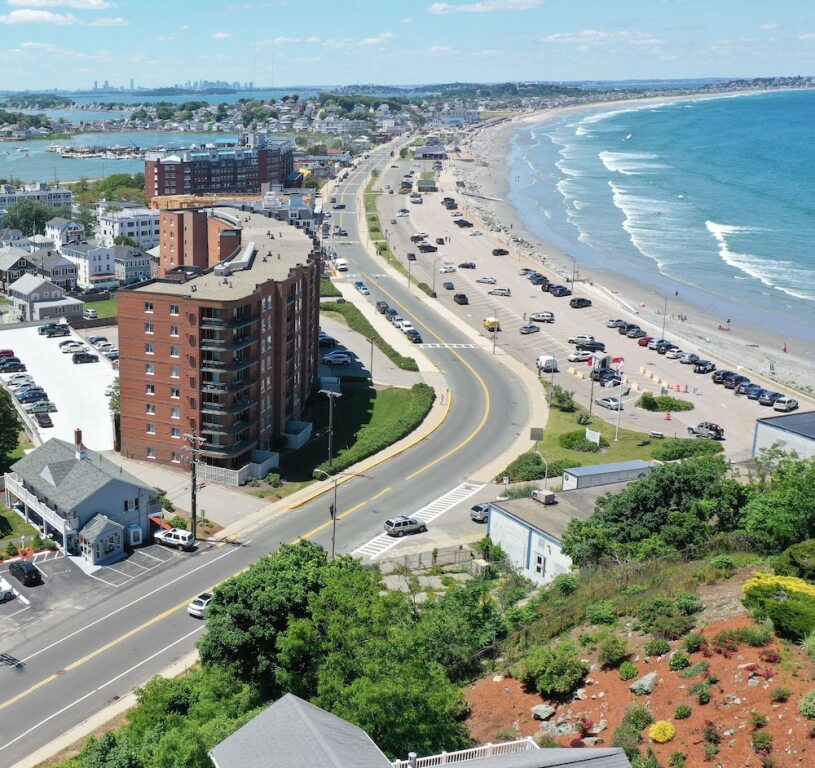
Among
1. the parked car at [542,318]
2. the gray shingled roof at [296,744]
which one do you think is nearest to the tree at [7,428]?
the gray shingled roof at [296,744]

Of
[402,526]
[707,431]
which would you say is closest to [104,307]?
[402,526]

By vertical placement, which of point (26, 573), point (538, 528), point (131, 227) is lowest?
point (26, 573)

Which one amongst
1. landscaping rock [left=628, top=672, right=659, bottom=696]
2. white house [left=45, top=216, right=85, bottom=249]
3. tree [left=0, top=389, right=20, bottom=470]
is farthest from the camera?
white house [left=45, top=216, right=85, bottom=249]

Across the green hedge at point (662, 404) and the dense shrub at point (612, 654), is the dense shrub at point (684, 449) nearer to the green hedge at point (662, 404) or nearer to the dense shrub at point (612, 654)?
the green hedge at point (662, 404)

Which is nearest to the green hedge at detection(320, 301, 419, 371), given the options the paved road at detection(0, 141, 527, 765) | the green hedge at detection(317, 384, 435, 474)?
the green hedge at detection(317, 384, 435, 474)

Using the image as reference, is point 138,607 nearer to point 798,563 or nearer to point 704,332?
point 798,563

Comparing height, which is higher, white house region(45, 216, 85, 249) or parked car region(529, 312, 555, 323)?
white house region(45, 216, 85, 249)

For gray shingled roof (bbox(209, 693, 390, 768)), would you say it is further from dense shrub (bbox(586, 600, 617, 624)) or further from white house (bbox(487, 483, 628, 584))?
white house (bbox(487, 483, 628, 584))
